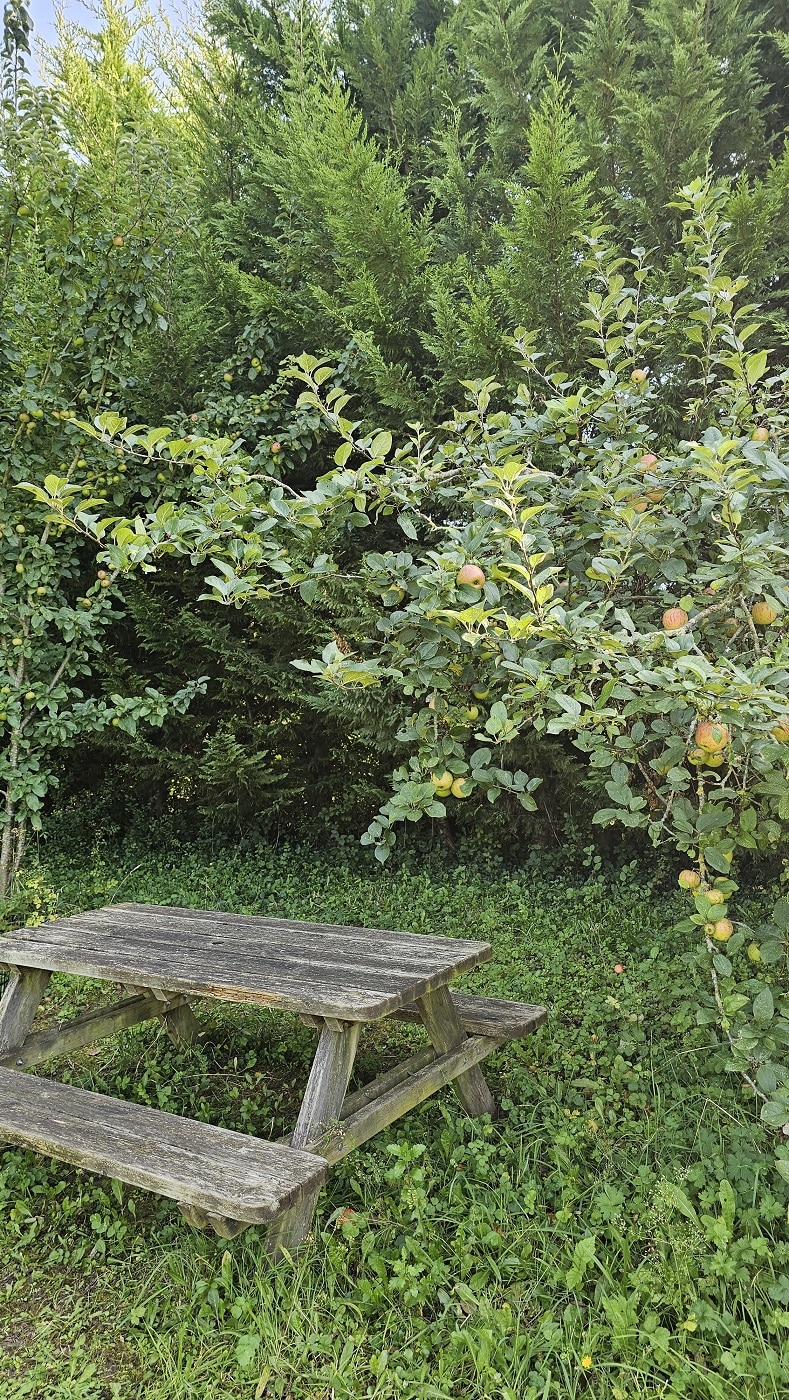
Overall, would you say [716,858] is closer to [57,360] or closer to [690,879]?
[690,879]

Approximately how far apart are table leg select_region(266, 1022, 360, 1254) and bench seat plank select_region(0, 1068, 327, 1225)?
0.13 metres

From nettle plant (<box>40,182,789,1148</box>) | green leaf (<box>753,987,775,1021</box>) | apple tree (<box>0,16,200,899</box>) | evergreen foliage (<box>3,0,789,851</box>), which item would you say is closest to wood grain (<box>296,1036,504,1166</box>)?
nettle plant (<box>40,182,789,1148</box>)

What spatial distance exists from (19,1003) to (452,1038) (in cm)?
128

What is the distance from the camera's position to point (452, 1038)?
89.0 inches

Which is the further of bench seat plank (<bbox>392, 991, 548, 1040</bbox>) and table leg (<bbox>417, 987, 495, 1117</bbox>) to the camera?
bench seat plank (<bbox>392, 991, 548, 1040</bbox>)

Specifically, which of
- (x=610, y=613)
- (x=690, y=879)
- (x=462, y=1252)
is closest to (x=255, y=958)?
(x=462, y=1252)

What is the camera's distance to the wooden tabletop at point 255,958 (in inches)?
75.0

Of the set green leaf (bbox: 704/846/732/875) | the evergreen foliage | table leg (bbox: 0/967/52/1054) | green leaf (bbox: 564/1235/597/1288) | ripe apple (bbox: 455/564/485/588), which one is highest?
the evergreen foliage

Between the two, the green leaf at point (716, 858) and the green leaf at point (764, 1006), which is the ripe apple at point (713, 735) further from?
the green leaf at point (764, 1006)

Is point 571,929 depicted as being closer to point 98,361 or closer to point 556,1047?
point 556,1047

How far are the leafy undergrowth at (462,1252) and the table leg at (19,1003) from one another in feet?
1.17

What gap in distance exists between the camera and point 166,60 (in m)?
6.62

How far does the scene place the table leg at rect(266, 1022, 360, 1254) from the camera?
1.80m

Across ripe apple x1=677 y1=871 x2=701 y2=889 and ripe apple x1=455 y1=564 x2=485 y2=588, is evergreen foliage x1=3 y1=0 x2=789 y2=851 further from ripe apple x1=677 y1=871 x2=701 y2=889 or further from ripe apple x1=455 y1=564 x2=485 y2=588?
ripe apple x1=677 y1=871 x2=701 y2=889
